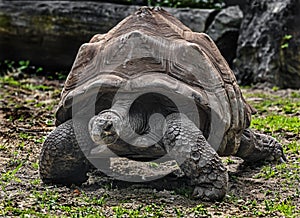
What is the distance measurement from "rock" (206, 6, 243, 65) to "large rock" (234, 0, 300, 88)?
1.30ft

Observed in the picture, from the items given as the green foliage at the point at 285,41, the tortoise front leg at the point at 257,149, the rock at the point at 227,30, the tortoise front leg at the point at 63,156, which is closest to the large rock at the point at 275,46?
the green foliage at the point at 285,41

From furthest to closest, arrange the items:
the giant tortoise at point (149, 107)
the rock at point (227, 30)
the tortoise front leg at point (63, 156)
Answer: the rock at point (227, 30), the tortoise front leg at point (63, 156), the giant tortoise at point (149, 107)

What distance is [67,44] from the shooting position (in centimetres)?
926

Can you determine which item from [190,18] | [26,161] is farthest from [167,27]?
[190,18]

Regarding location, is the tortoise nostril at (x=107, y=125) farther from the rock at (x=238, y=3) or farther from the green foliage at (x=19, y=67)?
the rock at (x=238, y=3)

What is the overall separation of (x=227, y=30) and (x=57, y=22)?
9.12 ft

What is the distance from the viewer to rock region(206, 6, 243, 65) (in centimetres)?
886

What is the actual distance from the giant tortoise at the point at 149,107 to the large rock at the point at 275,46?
4.60 meters

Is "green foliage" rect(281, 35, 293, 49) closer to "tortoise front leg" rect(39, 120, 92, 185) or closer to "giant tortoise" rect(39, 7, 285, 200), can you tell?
"giant tortoise" rect(39, 7, 285, 200)

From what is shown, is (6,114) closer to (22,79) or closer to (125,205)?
(22,79)

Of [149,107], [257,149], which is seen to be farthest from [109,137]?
[257,149]

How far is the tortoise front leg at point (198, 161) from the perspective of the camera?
338cm

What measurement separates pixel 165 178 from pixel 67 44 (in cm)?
561

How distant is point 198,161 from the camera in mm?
3379
